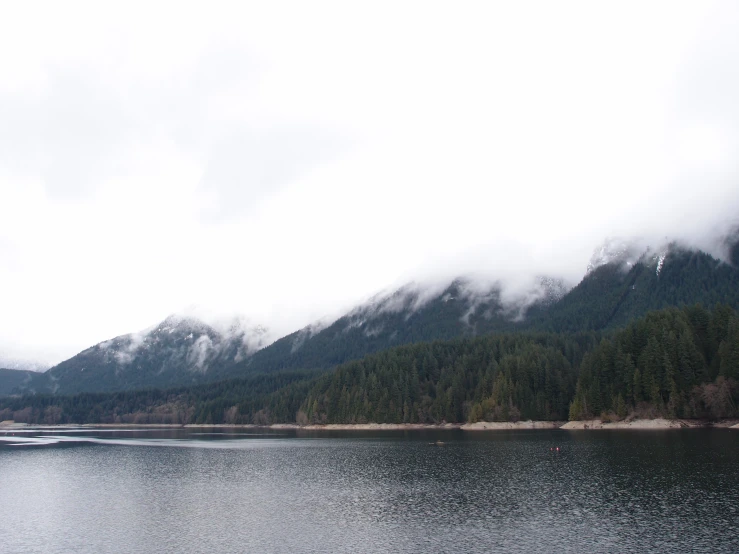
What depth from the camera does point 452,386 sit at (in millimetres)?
193625

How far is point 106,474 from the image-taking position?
295 feet

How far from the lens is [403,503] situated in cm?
5766

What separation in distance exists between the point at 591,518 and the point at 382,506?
20550 mm

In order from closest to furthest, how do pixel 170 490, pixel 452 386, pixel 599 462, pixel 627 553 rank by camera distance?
pixel 627 553 < pixel 170 490 < pixel 599 462 < pixel 452 386

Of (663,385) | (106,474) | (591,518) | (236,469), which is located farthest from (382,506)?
(663,385)

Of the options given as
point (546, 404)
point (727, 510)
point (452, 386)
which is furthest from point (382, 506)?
point (452, 386)

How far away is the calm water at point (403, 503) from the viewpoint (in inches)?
1694

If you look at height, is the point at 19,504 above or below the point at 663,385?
below

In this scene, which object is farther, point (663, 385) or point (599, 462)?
point (663, 385)

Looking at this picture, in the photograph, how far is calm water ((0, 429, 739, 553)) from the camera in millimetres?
43031

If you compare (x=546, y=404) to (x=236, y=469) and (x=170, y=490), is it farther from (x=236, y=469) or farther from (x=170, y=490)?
(x=170, y=490)

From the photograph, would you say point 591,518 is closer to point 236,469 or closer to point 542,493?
point 542,493

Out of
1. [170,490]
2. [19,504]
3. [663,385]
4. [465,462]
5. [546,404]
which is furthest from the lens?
[546,404]

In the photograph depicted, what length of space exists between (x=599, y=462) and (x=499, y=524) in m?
37.5
